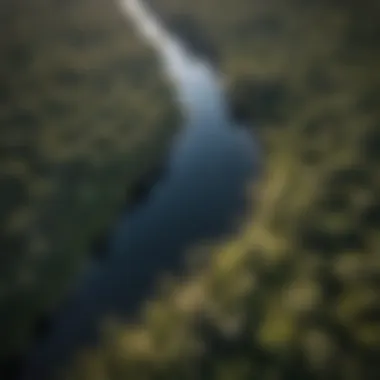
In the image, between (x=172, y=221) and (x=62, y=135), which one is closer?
(x=172, y=221)

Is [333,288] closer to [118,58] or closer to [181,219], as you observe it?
[181,219]

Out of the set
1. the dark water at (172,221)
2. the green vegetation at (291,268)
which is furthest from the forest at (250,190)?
the dark water at (172,221)

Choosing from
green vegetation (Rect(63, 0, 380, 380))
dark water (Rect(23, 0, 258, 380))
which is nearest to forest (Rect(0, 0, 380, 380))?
green vegetation (Rect(63, 0, 380, 380))

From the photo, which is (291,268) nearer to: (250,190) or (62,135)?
(250,190)

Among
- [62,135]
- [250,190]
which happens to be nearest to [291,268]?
[250,190]

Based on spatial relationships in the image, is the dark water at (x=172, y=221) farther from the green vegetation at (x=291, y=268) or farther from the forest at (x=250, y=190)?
the green vegetation at (x=291, y=268)

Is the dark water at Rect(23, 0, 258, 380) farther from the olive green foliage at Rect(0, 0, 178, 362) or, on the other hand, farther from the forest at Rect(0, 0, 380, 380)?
the olive green foliage at Rect(0, 0, 178, 362)

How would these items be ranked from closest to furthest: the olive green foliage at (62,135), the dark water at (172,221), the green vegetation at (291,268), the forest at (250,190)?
1. the green vegetation at (291,268)
2. the forest at (250,190)
3. the dark water at (172,221)
4. the olive green foliage at (62,135)
